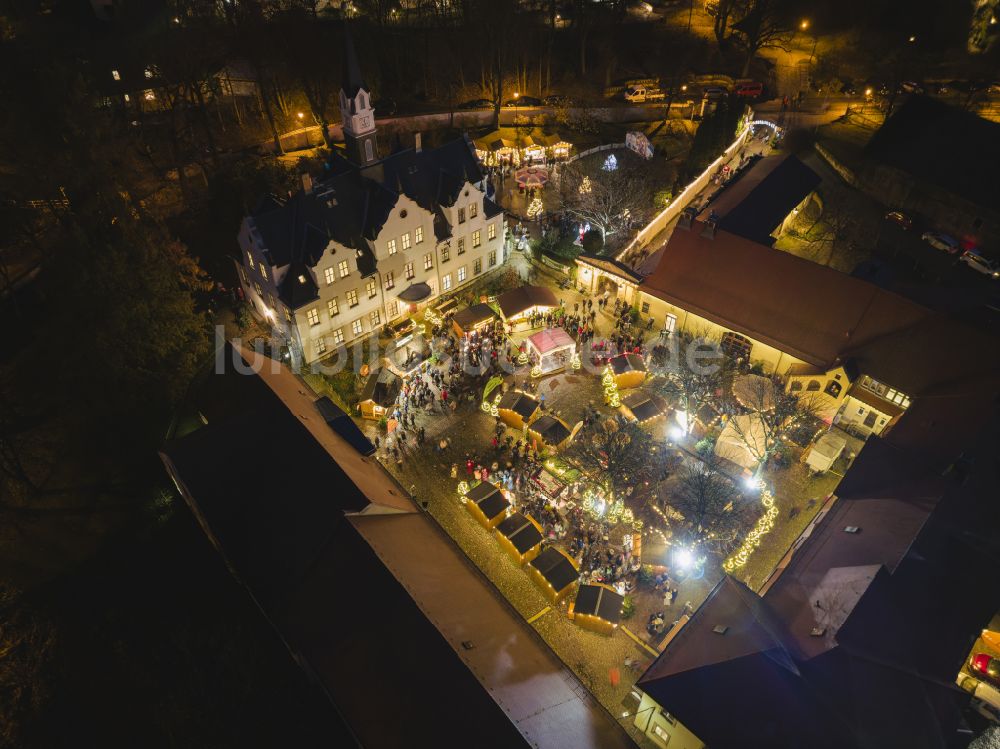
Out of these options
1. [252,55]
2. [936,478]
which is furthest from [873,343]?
[252,55]

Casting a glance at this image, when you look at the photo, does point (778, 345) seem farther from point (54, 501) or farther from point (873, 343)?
point (54, 501)

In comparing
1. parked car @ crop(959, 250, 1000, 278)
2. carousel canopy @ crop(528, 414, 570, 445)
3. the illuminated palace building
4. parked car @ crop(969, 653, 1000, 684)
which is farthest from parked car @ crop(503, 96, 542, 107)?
parked car @ crop(969, 653, 1000, 684)

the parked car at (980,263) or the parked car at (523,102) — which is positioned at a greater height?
the parked car at (523,102)

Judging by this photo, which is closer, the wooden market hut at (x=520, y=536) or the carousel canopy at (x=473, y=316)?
the wooden market hut at (x=520, y=536)

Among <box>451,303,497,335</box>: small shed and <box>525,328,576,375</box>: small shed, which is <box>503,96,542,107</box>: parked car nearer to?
<box>451,303,497,335</box>: small shed

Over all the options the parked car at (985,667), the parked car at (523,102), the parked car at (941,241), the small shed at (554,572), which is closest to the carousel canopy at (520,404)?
the small shed at (554,572)

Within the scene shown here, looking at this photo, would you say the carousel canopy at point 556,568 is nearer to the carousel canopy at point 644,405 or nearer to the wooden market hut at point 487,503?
the wooden market hut at point 487,503

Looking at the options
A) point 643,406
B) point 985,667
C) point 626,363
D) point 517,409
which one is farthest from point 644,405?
point 985,667
